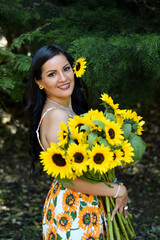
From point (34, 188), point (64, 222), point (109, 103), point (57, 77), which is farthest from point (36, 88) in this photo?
point (34, 188)

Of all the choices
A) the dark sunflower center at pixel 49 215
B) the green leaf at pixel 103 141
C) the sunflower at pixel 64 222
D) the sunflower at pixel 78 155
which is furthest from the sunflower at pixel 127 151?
the dark sunflower center at pixel 49 215

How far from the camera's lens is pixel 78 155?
1476 millimetres

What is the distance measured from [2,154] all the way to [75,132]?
3.95 m

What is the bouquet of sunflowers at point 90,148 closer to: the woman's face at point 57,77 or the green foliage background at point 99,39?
the woman's face at point 57,77

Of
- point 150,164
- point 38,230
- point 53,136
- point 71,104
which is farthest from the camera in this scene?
point 150,164

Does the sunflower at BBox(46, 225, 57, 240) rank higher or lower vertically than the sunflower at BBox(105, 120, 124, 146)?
lower

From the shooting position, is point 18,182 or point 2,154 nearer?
point 18,182

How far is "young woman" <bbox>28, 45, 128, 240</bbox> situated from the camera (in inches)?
69.0

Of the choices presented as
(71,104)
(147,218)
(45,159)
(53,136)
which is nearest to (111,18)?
(71,104)

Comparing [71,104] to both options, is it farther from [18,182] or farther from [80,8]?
[18,182]

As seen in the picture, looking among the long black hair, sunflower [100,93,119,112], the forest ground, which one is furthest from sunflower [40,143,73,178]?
the forest ground

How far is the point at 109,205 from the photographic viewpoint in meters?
1.76

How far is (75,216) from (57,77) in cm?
84

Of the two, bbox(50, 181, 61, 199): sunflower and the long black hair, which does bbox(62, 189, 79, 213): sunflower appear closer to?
bbox(50, 181, 61, 199): sunflower
